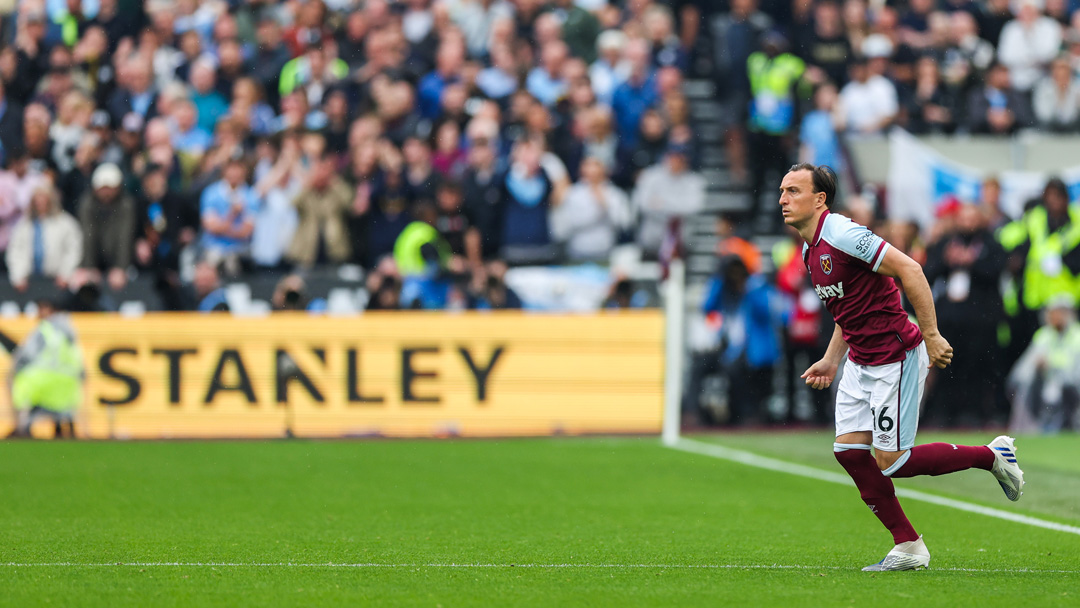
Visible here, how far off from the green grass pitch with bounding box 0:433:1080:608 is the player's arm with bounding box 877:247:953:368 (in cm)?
95

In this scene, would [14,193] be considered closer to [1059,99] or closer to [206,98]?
[206,98]

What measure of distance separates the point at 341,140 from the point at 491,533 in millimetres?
10544

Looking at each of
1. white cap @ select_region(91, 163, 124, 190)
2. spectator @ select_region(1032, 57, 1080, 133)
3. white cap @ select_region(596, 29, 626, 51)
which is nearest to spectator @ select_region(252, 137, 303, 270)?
white cap @ select_region(91, 163, 124, 190)

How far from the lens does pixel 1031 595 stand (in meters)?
5.61

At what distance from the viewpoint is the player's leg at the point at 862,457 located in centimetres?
633

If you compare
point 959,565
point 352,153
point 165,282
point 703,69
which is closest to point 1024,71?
point 703,69

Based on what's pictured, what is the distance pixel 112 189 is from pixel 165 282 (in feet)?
4.98

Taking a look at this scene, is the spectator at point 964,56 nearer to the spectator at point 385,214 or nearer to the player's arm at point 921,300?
the spectator at point 385,214

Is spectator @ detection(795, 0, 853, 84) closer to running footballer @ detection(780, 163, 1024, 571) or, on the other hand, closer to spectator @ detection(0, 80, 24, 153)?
spectator @ detection(0, 80, 24, 153)

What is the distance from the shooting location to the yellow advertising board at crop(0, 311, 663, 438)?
47.2 feet

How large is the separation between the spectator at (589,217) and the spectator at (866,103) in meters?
3.38

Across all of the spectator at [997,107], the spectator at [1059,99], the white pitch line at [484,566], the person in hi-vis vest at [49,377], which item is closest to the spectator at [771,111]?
the spectator at [997,107]

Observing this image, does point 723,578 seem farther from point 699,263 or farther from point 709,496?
point 699,263

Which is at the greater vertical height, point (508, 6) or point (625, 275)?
point (508, 6)
